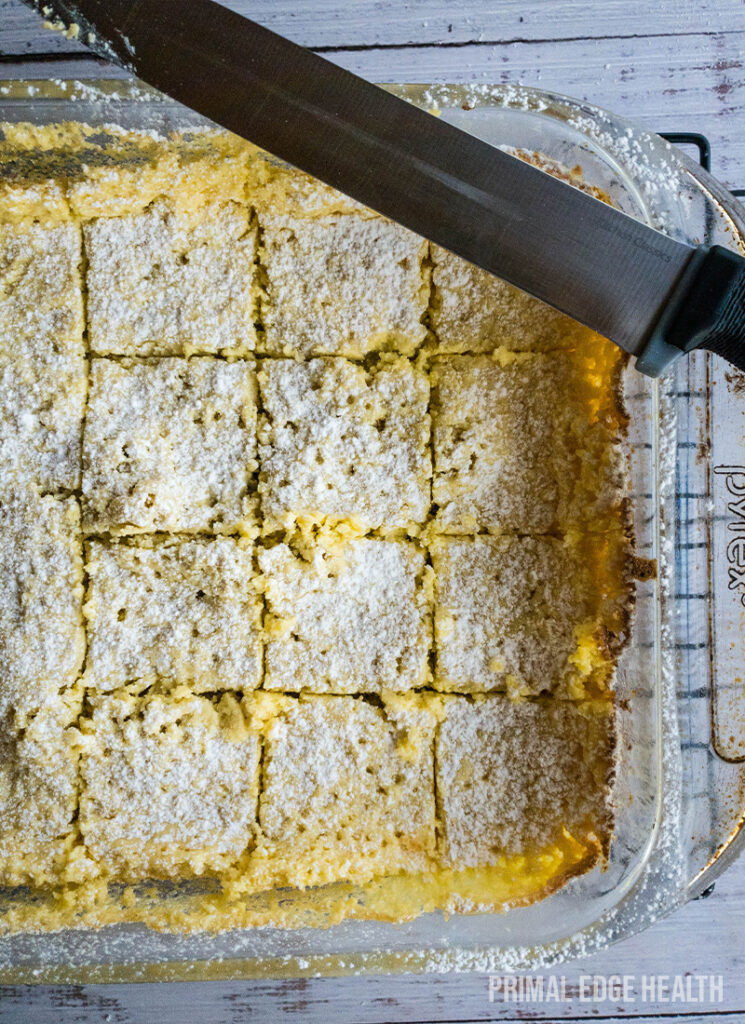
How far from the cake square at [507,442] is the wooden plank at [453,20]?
0.87m

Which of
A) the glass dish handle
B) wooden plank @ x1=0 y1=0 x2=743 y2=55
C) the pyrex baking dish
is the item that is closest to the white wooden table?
wooden plank @ x1=0 y1=0 x2=743 y2=55

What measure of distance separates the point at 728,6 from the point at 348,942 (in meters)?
2.50

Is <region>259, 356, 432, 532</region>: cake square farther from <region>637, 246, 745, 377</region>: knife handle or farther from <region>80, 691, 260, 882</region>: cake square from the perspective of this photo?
<region>637, 246, 745, 377</region>: knife handle

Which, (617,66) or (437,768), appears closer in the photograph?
(437,768)

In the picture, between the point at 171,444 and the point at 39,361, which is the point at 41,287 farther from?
the point at 171,444

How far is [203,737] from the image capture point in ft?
6.60

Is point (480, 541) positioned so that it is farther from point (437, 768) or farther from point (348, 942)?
point (348, 942)

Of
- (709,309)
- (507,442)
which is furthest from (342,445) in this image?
(709,309)

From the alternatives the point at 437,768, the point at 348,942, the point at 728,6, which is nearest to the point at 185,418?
the point at 437,768

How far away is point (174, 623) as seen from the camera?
203cm

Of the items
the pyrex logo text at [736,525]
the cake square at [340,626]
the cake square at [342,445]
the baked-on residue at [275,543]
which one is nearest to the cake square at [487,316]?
the baked-on residue at [275,543]

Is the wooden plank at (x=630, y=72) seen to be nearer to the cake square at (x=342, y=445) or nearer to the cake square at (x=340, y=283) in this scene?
the cake square at (x=340, y=283)

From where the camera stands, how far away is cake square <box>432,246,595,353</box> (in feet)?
6.72

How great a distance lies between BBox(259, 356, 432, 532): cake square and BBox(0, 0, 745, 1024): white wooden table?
822 mm
